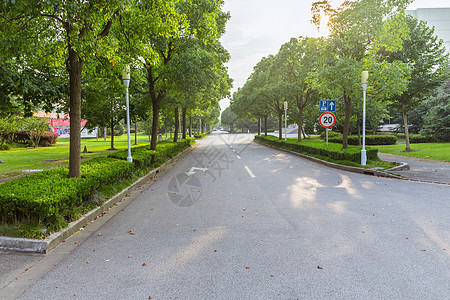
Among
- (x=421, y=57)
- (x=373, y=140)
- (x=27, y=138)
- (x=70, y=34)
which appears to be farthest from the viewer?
(x=27, y=138)

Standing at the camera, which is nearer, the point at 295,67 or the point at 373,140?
the point at 295,67

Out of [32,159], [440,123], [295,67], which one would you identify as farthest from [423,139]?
[32,159]

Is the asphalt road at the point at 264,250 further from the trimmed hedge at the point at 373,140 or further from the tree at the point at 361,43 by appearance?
the trimmed hedge at the point at 373,140

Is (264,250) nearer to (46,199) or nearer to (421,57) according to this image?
(46,199)

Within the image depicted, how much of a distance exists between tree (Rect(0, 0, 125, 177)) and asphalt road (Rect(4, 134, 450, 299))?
2897 millimetres

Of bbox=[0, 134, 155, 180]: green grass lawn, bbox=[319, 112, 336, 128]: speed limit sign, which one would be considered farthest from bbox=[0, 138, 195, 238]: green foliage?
bbox=[319, 112, 336, 128]: speed limit sign

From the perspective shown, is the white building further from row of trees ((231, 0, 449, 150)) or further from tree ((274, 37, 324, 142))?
row of trees ((231, 0, 449, 150))

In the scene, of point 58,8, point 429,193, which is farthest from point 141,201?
point 429,193

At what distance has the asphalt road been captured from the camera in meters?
2.91

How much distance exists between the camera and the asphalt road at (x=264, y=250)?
Result: 2912 millimetres

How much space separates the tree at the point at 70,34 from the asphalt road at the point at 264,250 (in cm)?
290

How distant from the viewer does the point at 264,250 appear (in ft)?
12.6

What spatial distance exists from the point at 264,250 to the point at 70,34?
5751 mm

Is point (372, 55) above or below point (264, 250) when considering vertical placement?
above
